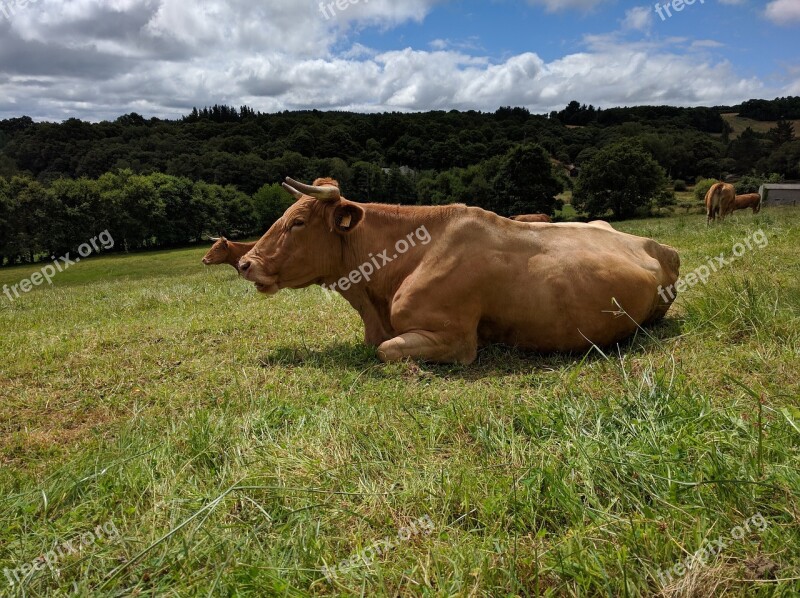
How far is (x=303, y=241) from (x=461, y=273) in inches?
77.2

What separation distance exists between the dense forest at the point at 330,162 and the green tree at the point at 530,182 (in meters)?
0.16

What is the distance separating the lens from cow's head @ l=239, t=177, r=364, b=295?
609 centimetres

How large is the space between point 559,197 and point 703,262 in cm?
7281

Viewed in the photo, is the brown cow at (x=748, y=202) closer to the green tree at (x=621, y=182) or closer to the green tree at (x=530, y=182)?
the green tree at (x=621, y=182)

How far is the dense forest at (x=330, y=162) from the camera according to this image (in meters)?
67.2

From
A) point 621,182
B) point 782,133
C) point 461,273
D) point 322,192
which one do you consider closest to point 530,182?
point 621,182

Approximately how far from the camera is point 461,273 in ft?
18.5

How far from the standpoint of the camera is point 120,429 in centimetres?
405

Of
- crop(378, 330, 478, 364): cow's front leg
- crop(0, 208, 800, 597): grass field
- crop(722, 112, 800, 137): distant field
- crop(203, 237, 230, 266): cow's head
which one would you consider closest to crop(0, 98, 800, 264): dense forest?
crop(722, 112, 800, 137): distant field

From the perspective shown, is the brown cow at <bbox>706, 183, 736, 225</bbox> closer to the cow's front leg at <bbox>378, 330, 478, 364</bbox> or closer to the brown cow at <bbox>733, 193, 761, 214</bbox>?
the brown cow at <bbox>733, 193, 761, 214</bbox>

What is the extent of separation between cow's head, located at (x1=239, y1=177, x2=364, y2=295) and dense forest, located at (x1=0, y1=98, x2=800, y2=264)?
215ft

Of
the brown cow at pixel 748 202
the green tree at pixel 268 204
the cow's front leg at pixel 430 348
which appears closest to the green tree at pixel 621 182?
the brown cow at pixel 748 202

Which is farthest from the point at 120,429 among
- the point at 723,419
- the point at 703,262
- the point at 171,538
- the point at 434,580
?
the point at 703,262

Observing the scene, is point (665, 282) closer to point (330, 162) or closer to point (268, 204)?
point (268, 204)
